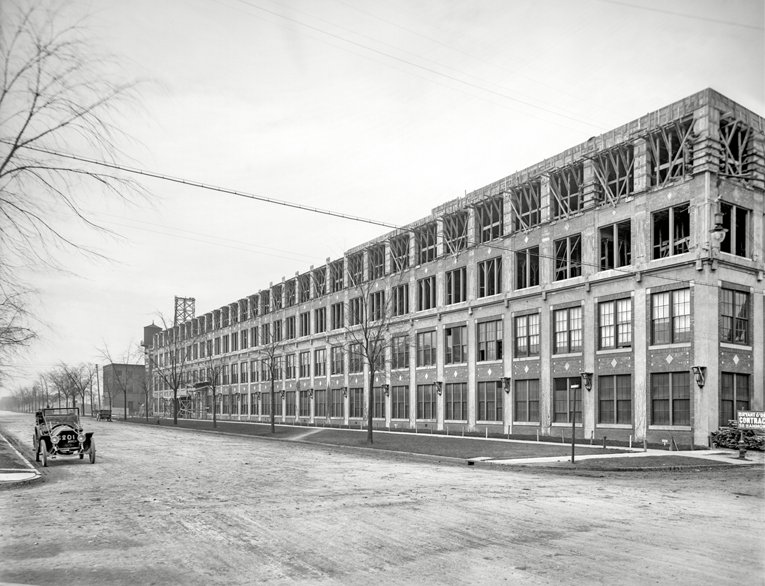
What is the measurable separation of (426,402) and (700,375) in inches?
961

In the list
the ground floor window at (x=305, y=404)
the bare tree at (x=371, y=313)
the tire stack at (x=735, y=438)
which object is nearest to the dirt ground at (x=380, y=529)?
the tire stack at (x=735, y=438)

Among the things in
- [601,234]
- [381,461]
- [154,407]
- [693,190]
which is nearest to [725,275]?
[693,190]

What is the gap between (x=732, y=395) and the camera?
3209 centimetres

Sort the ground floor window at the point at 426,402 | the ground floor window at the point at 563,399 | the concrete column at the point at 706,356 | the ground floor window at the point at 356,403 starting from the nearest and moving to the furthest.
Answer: the concrete column at the point at 706,356 < the ground floor window at the point at 563,399 < the ground floor window at the point at 426,402 < the ground floor window at the point at 356,403

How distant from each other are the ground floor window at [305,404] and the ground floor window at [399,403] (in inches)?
672

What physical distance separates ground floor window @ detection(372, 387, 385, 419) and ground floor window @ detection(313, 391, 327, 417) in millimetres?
9678

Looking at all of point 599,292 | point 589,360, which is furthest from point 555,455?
point 599,292

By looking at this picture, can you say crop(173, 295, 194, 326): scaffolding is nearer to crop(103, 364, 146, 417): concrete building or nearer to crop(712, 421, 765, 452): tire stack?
crop(103, 364, 146, 417): concrete building

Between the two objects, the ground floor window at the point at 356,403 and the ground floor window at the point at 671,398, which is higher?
the ground floor window at the point at 671,398

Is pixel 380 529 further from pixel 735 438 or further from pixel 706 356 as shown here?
pixel 706 356

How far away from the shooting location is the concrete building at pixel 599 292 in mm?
32094

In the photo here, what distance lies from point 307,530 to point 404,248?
Answer: 4699 cm

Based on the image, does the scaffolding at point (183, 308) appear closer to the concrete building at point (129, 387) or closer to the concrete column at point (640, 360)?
the concrete building at point (129, 387)

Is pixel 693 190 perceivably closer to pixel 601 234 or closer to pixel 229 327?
pixel 601 234
